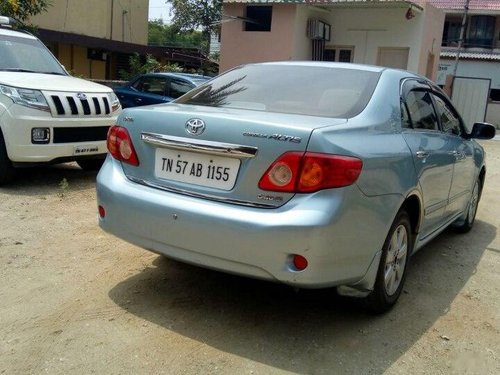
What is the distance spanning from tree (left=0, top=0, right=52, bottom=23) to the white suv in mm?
3644

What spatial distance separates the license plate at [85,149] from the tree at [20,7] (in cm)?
518

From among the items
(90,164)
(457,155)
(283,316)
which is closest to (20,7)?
(90,164)

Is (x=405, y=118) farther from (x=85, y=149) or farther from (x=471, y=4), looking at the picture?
(x=471, y=4)

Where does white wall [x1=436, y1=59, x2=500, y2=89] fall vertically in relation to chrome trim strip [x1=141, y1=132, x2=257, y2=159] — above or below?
above

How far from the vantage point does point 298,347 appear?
3076mm

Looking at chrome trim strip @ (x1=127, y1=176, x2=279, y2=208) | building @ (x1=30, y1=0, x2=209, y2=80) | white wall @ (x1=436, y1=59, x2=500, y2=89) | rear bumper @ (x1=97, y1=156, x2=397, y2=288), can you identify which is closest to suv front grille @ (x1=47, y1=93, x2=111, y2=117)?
chrome trim strip @ (x1=127, y1=176, x2=279, y2=208)

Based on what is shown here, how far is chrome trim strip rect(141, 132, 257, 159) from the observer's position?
2.95 metres

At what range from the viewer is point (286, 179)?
287 cm

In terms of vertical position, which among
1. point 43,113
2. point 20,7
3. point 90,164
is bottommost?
point 90,164

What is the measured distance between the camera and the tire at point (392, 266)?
3.32 m

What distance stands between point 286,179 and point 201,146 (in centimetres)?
54

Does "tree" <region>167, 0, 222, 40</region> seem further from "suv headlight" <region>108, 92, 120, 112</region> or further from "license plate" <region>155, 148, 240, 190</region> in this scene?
"license plate" <region>155, 148, 240, 190</region>

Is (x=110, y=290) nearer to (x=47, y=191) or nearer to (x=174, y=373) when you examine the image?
(x=174, y=373)

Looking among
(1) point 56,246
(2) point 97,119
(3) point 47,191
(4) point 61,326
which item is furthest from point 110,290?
(2) point 97,119
